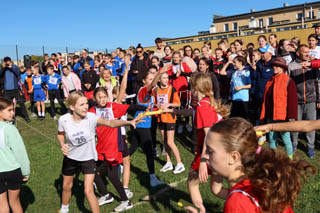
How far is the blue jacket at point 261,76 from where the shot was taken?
7875 mm

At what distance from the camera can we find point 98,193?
5754 millimetres

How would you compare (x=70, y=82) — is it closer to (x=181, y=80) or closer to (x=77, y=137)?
(x=181, y=80)

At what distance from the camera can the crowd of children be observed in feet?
6.47

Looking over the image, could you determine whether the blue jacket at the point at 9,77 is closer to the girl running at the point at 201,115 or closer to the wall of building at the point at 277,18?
the girl running at the point at 201,115

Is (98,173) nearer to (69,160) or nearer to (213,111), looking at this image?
(69,160)

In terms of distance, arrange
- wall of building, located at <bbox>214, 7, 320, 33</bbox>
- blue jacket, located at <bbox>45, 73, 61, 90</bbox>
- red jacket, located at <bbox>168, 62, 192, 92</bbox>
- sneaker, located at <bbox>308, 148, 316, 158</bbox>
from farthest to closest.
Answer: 1. wall of building, located at <bbox>214, 7, 320, 33</bbox>
2. blue jacket, located at <bbox>45, 73, 61, 90</bbox>
3. red jacket, located at <bbox>168, 62, 192, 92</bbox>
4. sneaker, located at <bbox>308, 148, 316, 158</bbox>

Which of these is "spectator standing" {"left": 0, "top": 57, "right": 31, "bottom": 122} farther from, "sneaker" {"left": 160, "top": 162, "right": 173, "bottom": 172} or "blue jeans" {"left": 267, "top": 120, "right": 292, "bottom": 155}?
"blue jeans" {"left": 267, "top": 120, "right": 292, "bottom": 155}

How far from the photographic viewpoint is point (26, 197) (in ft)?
18.8

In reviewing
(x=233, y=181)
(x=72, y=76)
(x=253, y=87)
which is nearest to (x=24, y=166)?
(x=233, y=181)

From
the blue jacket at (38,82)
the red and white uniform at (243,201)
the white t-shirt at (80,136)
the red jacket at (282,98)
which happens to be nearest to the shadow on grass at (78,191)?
the white t-shirt at (80,136)

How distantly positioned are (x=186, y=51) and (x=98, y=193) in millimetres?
6302

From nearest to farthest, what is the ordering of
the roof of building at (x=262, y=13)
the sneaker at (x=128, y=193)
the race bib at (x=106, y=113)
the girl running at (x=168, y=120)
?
the race bib at (x=106, y=113) → the sneaker at (x=128, y=193) → the girl running at (x=168, y=120) → the roof of building at (x=262, y=13)

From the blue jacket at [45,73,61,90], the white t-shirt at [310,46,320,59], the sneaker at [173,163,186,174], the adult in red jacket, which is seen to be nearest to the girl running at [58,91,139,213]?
the sneaker at [173,163,186,174]

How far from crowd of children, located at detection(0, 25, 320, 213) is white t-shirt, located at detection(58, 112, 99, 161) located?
1 centimetres
